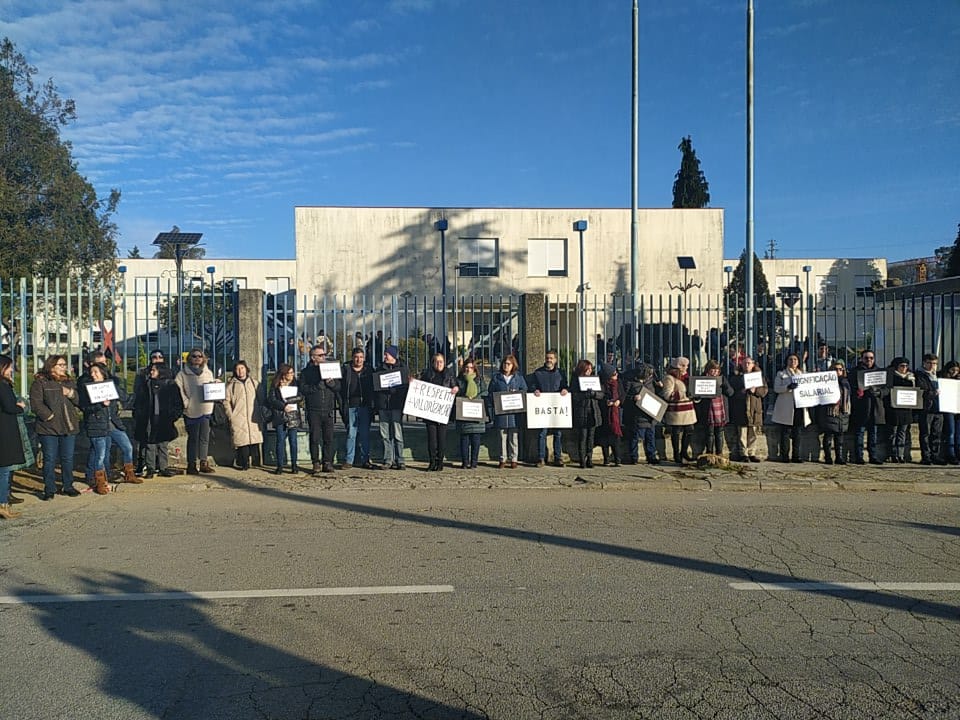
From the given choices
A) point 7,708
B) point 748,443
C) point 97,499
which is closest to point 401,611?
point 7,708

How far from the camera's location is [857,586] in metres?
6.28

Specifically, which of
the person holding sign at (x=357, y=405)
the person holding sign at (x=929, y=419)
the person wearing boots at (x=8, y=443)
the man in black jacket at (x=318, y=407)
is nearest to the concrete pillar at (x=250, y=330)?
the man in black jacket at (x=318, y=407)

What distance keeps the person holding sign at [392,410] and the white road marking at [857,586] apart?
21.4 ft

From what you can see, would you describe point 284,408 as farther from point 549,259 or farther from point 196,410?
point 549,259

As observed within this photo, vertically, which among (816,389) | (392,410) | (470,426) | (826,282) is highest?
(826,282)

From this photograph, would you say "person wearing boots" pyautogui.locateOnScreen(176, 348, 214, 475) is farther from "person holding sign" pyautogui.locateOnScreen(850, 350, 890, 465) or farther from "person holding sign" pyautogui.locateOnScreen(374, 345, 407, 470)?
"person holding sign" pyautogui.locateOnScreen(850, 350, 890, 465)

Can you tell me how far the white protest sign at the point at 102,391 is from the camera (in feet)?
34.4

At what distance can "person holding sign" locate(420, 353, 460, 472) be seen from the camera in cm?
1201

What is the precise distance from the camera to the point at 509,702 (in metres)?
4.24

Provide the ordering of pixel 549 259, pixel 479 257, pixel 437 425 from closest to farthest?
pixel 437 425, pixel 479 257, pixel 549 259

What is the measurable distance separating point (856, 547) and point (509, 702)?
15.3ft

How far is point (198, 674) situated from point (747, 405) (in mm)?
9618

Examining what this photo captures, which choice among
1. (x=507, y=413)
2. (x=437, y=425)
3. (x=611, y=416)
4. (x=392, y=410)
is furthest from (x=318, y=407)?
(x=611, y=416)

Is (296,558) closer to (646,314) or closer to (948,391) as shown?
(646,314)
